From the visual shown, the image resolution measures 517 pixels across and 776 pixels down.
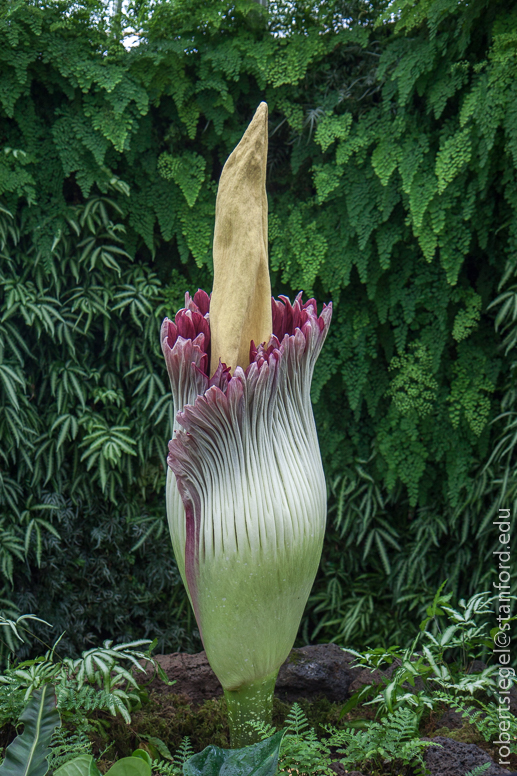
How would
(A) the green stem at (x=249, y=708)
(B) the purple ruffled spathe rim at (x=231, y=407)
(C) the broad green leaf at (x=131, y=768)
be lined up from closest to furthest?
(C) the broad green leaf at (x=131, y=768) → (B) the purple ruffled spathe rim at (x=231, y=407) → (A) the green stem at (x=249, y=708)

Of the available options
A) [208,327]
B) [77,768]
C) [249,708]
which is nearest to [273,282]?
[208,327]

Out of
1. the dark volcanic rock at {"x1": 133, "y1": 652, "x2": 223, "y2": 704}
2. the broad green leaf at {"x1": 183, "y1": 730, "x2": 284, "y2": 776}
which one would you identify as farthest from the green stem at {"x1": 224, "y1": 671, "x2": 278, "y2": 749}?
the dark volcanic rock at {"x1": 133, "y1": 652, "x2": 223, "y2": 704}

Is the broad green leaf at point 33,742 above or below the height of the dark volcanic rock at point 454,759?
above

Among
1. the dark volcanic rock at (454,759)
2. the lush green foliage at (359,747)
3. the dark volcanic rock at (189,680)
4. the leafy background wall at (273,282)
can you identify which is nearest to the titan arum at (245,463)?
the lush green foliage at (359,747)

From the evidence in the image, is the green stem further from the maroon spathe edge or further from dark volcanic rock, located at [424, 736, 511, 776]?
the maroon spathe edge

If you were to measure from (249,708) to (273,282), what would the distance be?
7.72 ft

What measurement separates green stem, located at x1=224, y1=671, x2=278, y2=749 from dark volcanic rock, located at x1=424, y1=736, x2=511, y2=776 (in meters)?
0.41

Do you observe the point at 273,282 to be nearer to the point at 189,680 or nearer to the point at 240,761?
the point at 189,680

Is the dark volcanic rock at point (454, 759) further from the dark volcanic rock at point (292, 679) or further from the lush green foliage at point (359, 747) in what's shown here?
the dark volcanic rock at point (292, 679)

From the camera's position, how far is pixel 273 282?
3.35 metres

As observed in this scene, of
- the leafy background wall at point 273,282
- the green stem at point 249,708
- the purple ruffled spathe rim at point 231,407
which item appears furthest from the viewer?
the leafy background wall at point 273,282

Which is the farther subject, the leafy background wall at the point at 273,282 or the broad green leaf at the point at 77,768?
the leafy background wall at the point at 273,282

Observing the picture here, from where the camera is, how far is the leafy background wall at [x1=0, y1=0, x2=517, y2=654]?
9.48 feet

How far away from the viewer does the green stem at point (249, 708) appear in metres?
1.44
